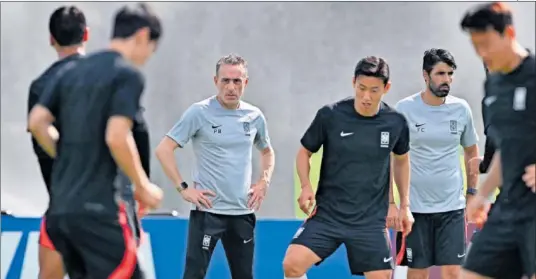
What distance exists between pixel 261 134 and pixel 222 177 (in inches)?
18.1

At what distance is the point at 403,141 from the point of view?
669 centimetres

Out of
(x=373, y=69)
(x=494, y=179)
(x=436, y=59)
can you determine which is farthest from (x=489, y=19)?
(x=436, y=59)

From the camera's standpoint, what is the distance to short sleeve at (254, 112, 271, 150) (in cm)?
760

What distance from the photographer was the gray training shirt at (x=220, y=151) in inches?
290

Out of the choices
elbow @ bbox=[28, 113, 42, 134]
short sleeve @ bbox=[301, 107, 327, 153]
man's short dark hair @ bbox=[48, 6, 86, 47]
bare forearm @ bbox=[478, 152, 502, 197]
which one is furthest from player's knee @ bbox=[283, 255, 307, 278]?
elbow @ bbox=[28, 113, 42, 134]

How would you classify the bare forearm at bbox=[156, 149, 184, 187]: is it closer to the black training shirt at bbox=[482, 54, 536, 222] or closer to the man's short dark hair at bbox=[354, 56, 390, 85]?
the man's short dark hair at bbox=[354, 56, 390, 85]

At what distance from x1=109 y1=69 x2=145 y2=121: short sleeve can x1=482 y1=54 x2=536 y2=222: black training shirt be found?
5.60 ft

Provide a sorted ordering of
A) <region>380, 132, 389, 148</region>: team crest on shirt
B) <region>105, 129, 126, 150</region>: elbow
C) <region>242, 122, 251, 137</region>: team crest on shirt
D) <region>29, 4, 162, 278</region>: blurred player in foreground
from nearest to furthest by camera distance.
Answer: <region>105, 129, 126, 150</region>: elbow → <region>29, 4, 162, 278</region>: blurred player in foreground → <region>380, 132, 389, 148</region>: team crest on shirt → <region>242, 122, 251, 137</region>: team crest on shirt

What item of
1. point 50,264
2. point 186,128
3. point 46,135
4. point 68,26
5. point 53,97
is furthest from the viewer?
point 186,128

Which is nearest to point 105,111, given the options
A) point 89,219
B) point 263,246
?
point 89,219

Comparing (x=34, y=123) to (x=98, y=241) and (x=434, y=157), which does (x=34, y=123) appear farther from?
(x=434, y=157)

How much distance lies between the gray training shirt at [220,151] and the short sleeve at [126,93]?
8.69ft

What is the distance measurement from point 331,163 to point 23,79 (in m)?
4.03

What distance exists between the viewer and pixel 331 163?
21.6 feet
